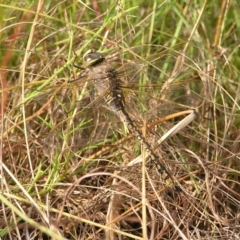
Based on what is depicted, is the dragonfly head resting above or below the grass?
above

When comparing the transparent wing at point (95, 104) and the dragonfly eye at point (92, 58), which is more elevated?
the dragonfly eye at point (92, 58)

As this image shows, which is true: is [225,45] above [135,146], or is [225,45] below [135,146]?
above

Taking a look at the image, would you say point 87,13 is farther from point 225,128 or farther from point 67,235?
point 67,235

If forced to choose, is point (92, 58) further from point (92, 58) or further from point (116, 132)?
point (116, 132)

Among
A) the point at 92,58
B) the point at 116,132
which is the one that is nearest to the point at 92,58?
the point at 92,58

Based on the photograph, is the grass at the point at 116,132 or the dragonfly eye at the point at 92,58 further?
the dragonfly eye at the point at 92,58

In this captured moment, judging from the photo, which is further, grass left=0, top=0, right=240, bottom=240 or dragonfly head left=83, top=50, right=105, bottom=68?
dragonfly head left=83, top=50, right=105, bottom=68

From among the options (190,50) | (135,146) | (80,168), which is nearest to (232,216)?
(135,146)
